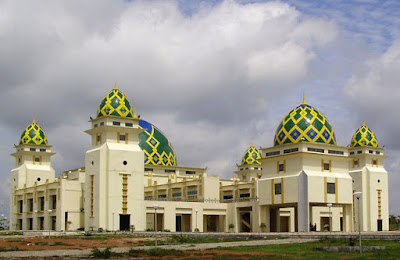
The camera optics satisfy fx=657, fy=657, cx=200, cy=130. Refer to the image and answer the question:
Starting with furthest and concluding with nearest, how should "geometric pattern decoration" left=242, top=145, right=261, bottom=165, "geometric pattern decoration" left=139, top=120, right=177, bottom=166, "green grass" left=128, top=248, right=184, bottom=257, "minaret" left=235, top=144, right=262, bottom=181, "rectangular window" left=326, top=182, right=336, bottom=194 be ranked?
1. "geometric pattern decoration" left=242, top=145, right=261, bottom=165
2. "minaret" left=235, top=144, right=262, bottom=181
3. "geometric pattern decoration" left=139, top=120, right=177, bottom=166
4. "rectangular window" left=326, top=182, right=336, bottom=194
5. "green grass" left=128, top=248, right=184, bottom=257

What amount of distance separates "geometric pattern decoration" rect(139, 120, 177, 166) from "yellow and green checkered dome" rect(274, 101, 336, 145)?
25.1 meters

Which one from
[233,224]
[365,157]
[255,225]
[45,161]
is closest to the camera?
[255,225]

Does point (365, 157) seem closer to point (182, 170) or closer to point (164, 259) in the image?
point (182, 170)

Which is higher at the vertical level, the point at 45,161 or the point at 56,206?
the point at 45,161

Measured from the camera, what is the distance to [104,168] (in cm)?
6556

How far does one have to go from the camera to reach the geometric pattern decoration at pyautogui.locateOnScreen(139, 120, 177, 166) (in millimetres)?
84875

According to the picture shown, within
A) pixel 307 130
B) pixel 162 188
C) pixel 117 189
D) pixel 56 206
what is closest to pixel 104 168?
pixel 117 189

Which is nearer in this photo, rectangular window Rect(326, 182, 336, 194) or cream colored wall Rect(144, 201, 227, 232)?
rectangular window Rect(326, 182, 336, 194)

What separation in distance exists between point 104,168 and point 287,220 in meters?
22.9

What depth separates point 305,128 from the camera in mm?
61531

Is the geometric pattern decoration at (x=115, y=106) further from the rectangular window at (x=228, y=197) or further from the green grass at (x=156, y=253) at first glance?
the green grass at (x=156, y=253)

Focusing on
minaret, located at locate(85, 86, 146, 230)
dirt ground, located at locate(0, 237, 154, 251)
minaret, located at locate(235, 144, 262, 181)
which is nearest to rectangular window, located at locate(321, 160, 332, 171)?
minaret, located at locate(85, 86, 146, 230)

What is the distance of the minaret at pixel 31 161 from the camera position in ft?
272

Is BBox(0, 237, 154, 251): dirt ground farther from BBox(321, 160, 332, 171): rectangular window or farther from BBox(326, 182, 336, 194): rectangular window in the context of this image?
BBox(321, 160, 332, 171): rectangular window
